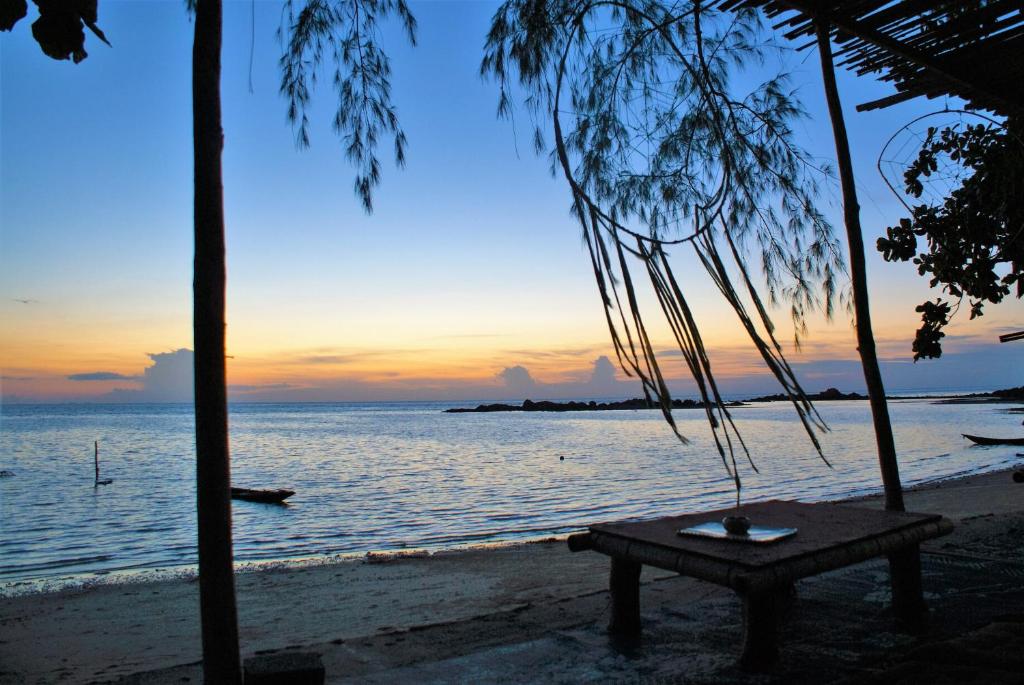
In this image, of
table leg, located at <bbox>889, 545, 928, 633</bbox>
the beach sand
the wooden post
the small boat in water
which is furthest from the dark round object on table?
the small boat in water

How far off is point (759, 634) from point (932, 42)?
306 centimetres

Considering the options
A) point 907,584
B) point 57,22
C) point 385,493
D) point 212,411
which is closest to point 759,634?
point 907,584

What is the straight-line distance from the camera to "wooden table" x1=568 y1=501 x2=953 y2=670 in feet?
9.41

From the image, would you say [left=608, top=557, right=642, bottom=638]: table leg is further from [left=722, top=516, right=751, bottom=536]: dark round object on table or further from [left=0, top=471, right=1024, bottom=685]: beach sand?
[left=722, top=516, right=751, bottom=536]: dark round object on table

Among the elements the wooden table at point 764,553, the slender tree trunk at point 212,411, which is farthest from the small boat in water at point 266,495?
the slender tree trunk at point 212,411

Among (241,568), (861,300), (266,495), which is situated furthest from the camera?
(266,495)

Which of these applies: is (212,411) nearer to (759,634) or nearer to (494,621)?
(759,634)

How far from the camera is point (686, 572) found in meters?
3.03

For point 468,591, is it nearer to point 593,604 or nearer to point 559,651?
point 593,604

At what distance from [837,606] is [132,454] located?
37.6 metres

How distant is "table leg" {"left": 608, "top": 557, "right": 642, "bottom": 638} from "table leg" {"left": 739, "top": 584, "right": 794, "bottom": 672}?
74 centimetres

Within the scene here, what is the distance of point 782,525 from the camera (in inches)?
144

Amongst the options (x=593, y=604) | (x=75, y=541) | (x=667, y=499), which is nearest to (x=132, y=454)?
(x=75, y=541)

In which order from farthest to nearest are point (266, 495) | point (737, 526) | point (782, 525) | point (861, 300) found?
point (266, 495) → point (861, 300) → point (782, 525) → point (737, 526)
